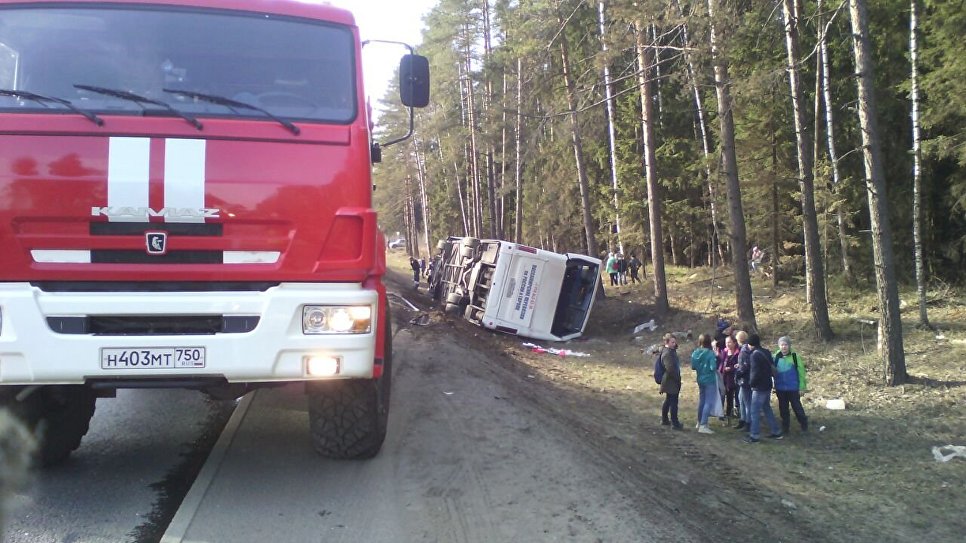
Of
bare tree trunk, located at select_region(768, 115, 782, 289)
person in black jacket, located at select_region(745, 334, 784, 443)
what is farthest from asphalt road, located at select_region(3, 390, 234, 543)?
bare tree trunk, located at select_region(768, 115, 782, 289)

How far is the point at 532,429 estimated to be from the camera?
24.8ft

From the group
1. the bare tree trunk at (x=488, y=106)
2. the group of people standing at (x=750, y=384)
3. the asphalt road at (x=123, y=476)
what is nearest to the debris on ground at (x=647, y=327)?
the group of people standing at (x=750, y=384)

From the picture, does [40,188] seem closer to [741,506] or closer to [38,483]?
[38,483]

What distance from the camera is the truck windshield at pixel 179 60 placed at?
4598 mm

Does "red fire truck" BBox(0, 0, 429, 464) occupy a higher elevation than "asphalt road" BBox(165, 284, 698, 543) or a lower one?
higher

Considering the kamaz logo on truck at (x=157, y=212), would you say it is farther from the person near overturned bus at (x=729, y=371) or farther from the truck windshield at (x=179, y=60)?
the person near overturned bus at (x=729, y=371)

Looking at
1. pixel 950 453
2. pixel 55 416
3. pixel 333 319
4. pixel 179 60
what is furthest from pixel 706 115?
pixel 55 416

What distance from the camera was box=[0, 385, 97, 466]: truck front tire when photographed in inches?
207

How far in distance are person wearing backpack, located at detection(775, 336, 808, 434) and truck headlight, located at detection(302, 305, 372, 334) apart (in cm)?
709

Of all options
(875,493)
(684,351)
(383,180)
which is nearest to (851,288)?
(684,351)

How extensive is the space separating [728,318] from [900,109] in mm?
7911

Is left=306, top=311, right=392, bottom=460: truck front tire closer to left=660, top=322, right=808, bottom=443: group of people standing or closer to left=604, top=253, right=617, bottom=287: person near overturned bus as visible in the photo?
left=660, top=322, right=808, bottom=443: group of people standing

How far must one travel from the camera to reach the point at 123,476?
Answer: 18.7ft

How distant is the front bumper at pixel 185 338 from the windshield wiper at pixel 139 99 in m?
1.11
